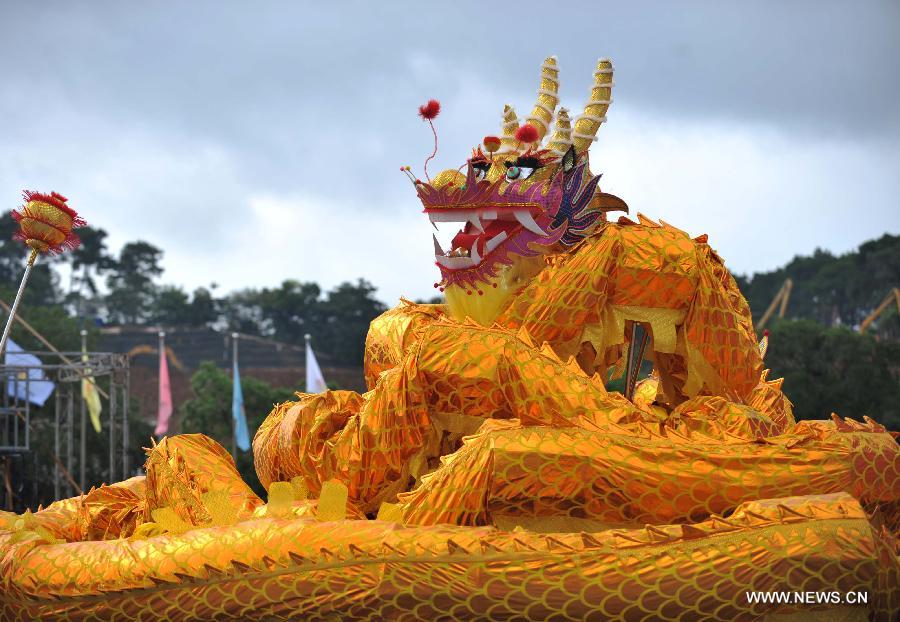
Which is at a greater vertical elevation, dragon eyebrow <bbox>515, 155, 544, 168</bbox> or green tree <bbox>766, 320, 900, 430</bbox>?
dragon eyebrow <bbox>515, 155, 544, 168</bbox>

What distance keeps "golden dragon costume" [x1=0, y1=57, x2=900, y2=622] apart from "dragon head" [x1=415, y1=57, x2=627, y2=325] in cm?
1

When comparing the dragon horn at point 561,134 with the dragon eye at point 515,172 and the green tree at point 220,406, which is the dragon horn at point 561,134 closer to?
the dragon eye at point 515,172

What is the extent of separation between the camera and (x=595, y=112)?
650 centimetres

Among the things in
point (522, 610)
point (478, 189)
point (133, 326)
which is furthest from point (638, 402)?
point (133, 326)

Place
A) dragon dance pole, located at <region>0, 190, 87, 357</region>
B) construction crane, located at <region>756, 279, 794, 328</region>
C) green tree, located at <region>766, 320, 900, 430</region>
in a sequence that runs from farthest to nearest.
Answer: construction crane, located at <region>756, 279, 794, 328</region> < green tree, located at <region>766, 320, 900, 430</region> < dragon dance pole, located at <region>0, 190, 87, 357</region>

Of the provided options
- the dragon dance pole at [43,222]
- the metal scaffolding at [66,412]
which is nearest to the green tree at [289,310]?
the metal scaffolding at [66,412]

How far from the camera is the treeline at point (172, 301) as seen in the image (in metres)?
43.2

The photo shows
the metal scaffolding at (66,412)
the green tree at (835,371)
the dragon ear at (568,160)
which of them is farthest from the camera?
the green tree at (835,371)

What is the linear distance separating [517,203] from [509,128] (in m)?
0.67

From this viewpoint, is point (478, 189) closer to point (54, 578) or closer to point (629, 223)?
point (629, 223)

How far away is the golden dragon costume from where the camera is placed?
15.7ft

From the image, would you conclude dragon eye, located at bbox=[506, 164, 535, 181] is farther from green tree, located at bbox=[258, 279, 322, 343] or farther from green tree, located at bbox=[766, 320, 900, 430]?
green tree, located at bbox=[258, 279, 322, 343]

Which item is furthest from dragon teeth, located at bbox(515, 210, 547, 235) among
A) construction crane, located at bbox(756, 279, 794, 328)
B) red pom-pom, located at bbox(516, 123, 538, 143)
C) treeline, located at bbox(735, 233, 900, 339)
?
treeline, located at bbox(735, 233, 900, 339)

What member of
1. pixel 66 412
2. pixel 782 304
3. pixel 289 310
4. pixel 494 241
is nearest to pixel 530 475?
pixel 494 241
